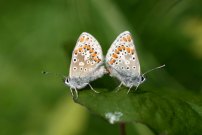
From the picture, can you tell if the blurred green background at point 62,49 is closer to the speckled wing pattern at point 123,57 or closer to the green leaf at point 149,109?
the speckled wing pattern at point 123,57

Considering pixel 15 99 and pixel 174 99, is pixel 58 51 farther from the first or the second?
pixel 174 99

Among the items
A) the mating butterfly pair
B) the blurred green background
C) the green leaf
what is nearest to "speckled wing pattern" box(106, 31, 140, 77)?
the mating butterfly pair

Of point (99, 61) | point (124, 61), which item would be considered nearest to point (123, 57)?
point (124, 61)

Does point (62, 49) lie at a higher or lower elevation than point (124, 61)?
lower

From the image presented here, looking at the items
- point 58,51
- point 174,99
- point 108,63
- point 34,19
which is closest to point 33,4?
point 34,19

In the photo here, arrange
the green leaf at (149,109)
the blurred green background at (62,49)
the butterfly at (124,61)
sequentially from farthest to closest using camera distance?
the blurred green background at (62,49), the butterfly at (124,61), the green leaf at (149,109)

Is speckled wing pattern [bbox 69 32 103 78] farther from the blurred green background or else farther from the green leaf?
the blurred green background

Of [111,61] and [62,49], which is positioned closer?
[111,61]

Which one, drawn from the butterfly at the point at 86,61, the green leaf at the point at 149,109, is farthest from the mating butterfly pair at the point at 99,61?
the green leaf at the point at 149,109

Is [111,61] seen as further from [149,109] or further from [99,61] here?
[149,109]
